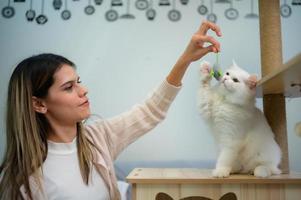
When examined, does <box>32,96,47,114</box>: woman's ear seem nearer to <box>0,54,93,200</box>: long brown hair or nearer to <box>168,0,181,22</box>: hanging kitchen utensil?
<box>0,54,93,200</box>: long brown hair

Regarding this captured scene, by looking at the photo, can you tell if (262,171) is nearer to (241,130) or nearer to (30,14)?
(241,130)

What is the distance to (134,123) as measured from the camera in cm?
98

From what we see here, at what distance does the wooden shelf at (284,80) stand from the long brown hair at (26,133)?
0.51 meters

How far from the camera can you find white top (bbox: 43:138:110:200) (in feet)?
2.81

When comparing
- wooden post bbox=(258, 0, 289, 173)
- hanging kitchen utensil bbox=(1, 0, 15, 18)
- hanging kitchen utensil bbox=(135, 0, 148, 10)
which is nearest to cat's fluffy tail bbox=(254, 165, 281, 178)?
wooden post bbox=(258, 0, 289, 173)

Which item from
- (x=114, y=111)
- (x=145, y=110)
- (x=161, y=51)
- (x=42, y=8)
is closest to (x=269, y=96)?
(x=145, y=110)

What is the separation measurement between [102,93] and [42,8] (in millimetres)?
442

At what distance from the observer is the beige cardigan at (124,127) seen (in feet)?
3.07

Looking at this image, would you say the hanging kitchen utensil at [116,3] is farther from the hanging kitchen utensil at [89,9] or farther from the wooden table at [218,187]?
the wooden table at [218,187]

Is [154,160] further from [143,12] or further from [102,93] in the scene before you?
[143,12]

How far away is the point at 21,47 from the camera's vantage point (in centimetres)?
140

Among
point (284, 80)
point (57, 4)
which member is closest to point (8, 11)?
point (57, 4)

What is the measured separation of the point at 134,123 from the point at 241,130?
0.31 m

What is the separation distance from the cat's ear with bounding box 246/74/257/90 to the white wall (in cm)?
47
